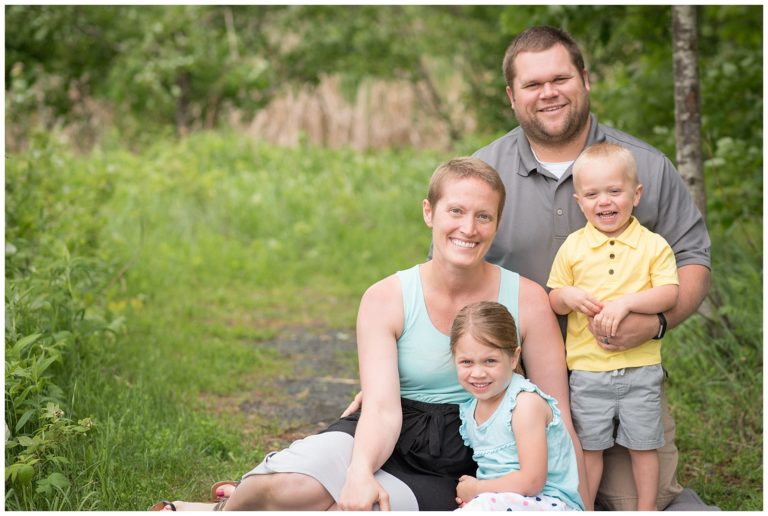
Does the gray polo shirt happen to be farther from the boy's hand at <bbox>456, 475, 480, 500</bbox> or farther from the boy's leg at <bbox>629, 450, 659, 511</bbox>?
the boy's hand at <bbox>456, 475, 480, 500</bbox>

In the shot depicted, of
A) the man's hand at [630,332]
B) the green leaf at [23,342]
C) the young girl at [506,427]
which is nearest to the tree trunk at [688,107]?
the man's hand at [630,332]

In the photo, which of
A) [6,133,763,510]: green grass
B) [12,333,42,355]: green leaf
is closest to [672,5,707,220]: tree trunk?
[6,133,763,510]: green grass

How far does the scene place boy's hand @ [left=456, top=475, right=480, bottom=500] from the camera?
125 inches

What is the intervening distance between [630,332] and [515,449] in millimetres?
585

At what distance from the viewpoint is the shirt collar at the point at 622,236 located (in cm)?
342

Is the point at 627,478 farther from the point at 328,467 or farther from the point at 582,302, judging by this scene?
the point at 328,467

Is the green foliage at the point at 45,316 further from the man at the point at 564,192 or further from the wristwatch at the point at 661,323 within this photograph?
the wristwatch at the point at 661,323

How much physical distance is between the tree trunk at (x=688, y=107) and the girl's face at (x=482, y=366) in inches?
107

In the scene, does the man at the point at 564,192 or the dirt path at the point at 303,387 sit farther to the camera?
the dirt path at the point at 303,387

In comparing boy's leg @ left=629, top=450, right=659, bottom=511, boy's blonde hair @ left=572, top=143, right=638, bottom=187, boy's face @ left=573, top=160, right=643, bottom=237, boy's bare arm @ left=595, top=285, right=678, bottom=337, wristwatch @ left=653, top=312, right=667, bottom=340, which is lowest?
boy's leg @ left=629, top=450, right=659, bottom=511

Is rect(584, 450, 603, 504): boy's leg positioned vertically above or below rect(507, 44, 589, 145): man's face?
below

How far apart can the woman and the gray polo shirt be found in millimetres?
260

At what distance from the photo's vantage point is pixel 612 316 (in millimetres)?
3314

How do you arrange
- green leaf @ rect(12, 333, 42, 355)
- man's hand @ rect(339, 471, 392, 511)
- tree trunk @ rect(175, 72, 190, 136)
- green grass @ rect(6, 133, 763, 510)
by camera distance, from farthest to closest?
tree trunk @ rect(175, 72, 190, 136) → green grass @ rect(6, 133, 763, 510) → green leaf @ rect(12, 333, 42, 355) → man's hand @ rect(339, 471, 392, 511)
